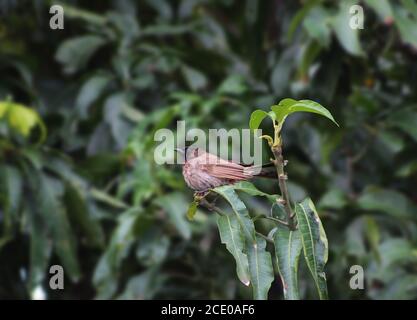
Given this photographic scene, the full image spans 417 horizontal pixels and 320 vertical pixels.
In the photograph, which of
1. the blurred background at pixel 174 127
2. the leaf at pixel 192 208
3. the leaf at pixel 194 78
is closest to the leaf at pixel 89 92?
the blurred background at pixel 174 127

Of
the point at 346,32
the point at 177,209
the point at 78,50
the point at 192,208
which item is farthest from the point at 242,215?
the point at 78,50

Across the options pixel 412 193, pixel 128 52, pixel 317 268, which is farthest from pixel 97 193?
pixel 317 268

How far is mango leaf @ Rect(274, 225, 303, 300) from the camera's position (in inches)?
77.2

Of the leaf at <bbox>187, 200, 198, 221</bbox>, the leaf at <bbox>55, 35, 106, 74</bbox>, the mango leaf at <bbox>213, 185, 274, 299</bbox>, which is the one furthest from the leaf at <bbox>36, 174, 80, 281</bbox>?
the mango leaf at <bbox>213, 185, 274, 299</bbox>

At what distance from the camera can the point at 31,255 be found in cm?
416

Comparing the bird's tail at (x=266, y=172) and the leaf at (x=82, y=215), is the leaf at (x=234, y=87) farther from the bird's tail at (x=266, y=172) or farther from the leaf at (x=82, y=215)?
the bird's tail at (x=266, y=172)

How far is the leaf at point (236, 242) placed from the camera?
1958 millimetres

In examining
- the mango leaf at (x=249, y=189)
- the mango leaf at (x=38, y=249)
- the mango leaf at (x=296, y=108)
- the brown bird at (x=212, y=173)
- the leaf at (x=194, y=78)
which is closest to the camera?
the mango leaf at (x=296, y=108)

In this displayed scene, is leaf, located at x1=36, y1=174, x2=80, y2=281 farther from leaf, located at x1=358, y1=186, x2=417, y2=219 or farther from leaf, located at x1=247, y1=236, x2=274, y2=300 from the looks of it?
leaf, located at x1=247, y1=236, x2=274, y2=300

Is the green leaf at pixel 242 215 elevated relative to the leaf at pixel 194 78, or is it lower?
lower

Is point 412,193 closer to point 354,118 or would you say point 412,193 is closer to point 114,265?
point 354,118

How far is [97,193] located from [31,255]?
0.44 m

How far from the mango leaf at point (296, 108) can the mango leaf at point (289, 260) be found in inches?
11.0

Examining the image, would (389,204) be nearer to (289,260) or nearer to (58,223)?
(58,223)
